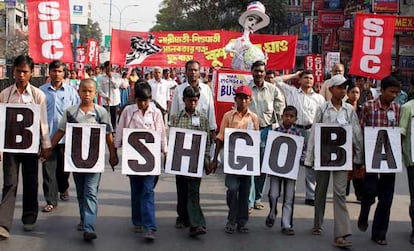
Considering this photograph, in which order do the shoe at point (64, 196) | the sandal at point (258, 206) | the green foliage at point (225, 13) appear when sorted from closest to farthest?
1. the sandal at point (258, 206)
2. the shoe at point (64, 196)
3. the green foliage at point (225, 13)

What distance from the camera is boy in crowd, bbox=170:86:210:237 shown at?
255 inches

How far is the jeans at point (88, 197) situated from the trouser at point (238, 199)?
55.9 inches

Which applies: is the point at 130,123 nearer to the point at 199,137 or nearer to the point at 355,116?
the point at 199,137

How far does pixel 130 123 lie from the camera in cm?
651

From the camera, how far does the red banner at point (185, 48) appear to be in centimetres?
1171

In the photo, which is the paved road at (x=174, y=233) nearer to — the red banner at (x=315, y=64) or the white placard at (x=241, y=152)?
the white placard at (x=241, y=152)

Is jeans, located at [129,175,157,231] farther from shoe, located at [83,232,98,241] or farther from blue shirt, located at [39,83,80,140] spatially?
blue shirt, located at [39,83,80,140]

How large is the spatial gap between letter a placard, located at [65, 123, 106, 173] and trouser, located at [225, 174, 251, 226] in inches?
54.7

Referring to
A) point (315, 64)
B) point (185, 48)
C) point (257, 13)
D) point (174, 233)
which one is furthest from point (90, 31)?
point (174, 233)

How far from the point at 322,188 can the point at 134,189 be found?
1.95 metres

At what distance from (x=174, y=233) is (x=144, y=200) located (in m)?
0.60

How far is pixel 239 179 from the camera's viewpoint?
681cm

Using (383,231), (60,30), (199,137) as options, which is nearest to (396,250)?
(383,231)

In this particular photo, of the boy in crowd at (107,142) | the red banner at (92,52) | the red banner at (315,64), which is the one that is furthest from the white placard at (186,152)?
the red banner at (92,52)
